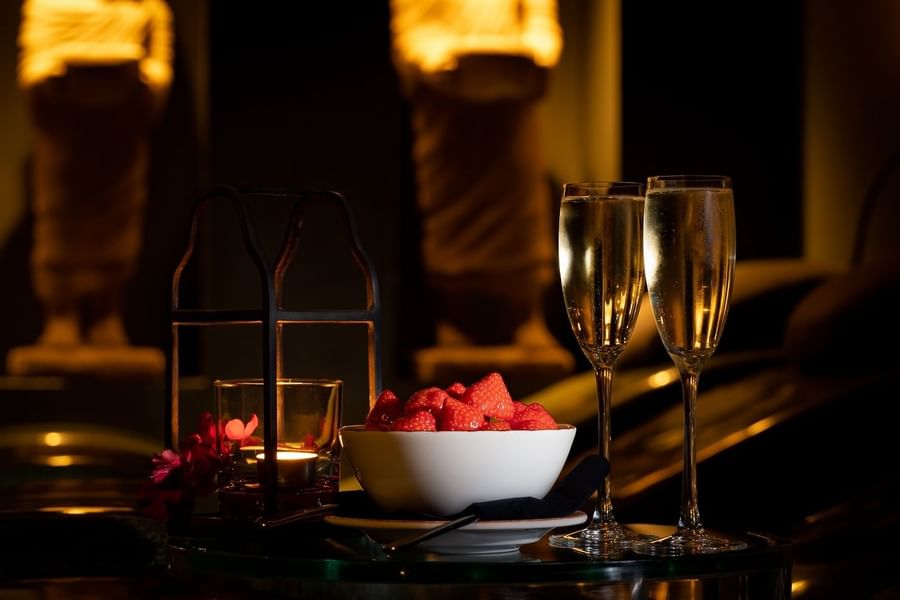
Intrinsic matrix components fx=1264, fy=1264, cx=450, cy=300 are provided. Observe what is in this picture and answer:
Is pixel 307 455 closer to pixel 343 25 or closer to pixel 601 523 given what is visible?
pixel 601 523

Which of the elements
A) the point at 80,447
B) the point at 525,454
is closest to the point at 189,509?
Answer: the point at 525,454

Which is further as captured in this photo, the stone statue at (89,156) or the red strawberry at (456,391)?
the stone statue at (89,156)

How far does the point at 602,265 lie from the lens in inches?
32.4

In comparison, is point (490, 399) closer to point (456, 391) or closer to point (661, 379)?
point (456, 391)

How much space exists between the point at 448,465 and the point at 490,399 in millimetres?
62

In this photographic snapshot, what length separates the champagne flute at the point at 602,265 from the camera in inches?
32.4

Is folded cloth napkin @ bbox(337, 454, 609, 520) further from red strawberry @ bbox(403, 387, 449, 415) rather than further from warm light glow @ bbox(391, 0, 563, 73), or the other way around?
warm light glow @ bbox(391, 0, 563, 73)

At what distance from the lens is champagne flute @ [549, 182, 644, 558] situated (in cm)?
82

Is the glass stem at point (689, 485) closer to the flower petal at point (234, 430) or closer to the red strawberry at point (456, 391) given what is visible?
the red strawberry at point (456, 391)

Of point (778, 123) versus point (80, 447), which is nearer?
point (80, 447)

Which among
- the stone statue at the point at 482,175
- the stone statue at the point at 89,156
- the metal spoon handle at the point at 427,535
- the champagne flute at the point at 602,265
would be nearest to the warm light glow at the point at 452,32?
the stone statue at the point at 482,175

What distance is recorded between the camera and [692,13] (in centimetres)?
325

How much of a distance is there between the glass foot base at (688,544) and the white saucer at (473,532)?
0.05m

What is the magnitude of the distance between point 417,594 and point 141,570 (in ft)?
1.30
